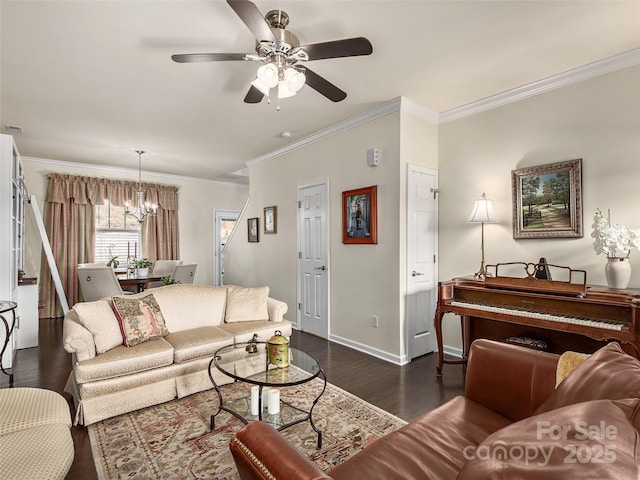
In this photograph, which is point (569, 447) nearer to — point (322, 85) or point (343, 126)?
point (322, 85)

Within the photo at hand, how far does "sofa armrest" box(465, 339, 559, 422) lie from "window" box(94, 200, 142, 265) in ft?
21.4

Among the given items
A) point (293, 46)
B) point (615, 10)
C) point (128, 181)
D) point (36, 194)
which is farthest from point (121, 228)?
point (615, 10)

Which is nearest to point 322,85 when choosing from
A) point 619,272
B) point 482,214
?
point 482,214

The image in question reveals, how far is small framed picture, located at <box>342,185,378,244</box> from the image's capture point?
3738mm

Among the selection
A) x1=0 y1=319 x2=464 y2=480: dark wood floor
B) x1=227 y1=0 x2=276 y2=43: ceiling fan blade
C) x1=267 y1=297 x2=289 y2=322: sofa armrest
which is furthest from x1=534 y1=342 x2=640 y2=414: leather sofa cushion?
x1=267 y1=297 x2=289 y2=322: sofa armrest

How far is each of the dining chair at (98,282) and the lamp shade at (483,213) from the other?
14.6 feet

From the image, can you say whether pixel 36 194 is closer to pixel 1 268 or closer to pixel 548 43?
pixel 1 268

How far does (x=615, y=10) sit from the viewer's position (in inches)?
84.7

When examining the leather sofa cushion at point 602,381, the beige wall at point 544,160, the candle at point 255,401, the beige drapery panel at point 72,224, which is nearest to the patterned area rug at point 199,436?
the candle at point 255,401

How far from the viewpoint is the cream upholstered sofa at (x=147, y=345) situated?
240 cm

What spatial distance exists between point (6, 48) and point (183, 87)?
48.6 inches

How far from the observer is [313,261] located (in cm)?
458

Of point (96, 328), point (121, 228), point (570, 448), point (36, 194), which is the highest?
point (36, 194)

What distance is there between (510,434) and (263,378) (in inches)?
62.1
